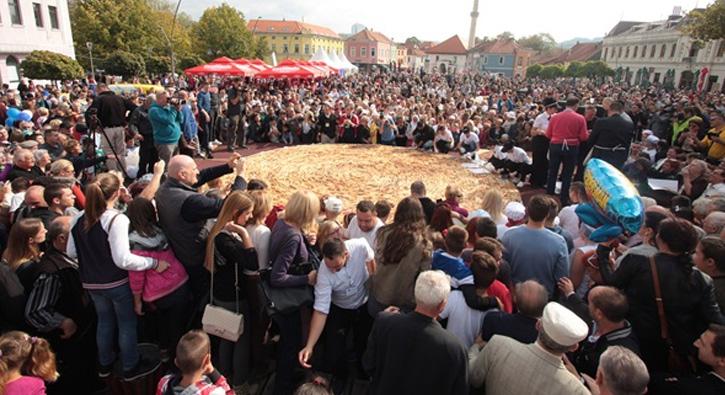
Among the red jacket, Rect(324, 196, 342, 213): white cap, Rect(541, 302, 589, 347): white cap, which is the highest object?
the red jacket

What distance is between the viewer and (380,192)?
8.71 meters

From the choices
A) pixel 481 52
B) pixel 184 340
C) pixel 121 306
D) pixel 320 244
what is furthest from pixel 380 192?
pixel 481 52

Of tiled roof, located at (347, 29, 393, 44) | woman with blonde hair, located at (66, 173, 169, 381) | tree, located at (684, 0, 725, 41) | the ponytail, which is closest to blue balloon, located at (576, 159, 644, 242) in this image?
woman with blonde hair, located at (66, 173, 169, 381)

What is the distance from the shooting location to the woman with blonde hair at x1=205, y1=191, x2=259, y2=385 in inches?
122

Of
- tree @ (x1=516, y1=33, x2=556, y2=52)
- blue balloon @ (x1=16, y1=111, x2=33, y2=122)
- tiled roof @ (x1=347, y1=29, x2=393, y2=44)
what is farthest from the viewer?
tree @ (x1=516, y1=33, x2=556, y2=52)

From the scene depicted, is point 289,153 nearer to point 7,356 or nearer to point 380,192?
point 380,192

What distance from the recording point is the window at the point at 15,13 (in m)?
28.7

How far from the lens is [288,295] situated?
3.18 metres

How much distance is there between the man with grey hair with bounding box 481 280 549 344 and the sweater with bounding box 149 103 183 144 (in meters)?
7.37

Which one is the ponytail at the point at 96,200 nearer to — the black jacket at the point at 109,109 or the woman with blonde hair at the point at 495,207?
the woman with blonde hair at the point at 495,207

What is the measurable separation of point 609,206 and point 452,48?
89.2 metres

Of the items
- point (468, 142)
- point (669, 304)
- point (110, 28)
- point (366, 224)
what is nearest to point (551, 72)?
point (110, 28)

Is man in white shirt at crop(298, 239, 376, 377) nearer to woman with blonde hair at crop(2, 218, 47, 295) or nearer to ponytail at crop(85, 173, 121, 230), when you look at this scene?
ponytail at crop(85, 173, 121, 230)

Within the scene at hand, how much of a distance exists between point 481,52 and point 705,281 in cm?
8658
